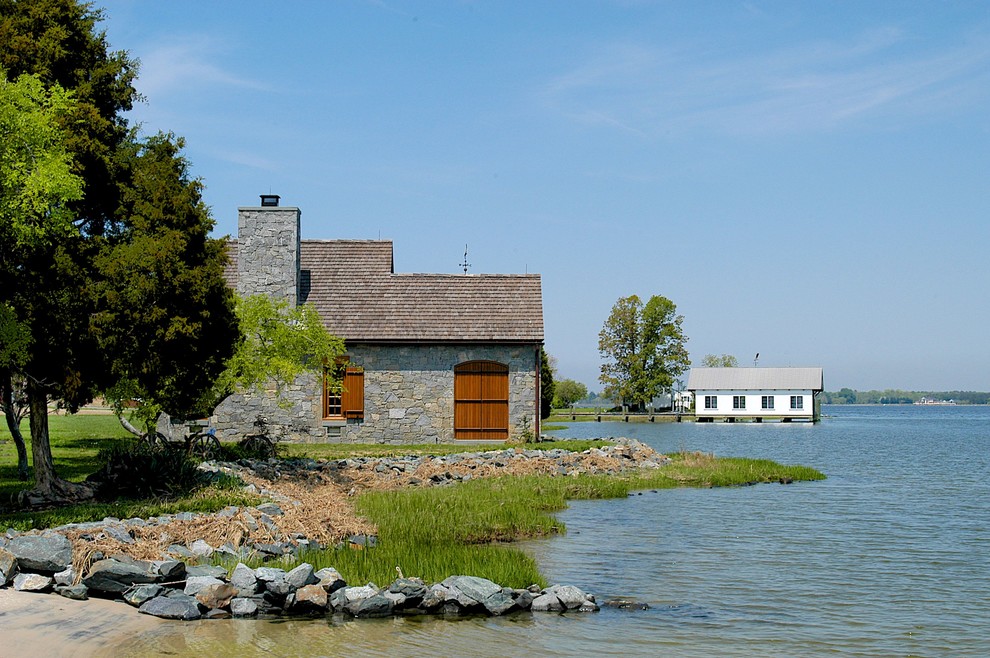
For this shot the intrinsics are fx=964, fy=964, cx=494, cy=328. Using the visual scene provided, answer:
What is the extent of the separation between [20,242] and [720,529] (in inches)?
493

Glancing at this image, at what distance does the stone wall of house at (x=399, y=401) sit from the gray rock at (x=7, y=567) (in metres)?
19.9

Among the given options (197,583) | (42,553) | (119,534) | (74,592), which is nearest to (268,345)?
(119,534)

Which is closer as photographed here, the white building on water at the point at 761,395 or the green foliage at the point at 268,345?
the green foliage at the point at 268,345

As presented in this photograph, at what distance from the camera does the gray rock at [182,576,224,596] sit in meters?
10.8

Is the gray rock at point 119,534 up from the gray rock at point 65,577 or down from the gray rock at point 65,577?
up

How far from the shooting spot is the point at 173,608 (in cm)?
1036

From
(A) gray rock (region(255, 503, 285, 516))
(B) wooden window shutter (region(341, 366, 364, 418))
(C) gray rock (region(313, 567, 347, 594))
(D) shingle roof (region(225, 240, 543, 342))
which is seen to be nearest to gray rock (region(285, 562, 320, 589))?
(C) gray rock (region(313, 567, 347, 594))

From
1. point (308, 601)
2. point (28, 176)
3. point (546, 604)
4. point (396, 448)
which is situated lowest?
point (546, 604)

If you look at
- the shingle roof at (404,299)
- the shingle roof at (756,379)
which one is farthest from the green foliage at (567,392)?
the shingle roof at (404,299)

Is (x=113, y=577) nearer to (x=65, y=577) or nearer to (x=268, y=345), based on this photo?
(x=65, y=577)

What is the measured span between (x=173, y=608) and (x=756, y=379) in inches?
3020

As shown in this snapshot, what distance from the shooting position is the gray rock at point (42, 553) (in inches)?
430

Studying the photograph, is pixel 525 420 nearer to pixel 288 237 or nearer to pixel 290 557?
pixel 288 237

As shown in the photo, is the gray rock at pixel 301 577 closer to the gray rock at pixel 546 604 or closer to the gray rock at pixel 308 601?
the gray rock at pixel 308 601
